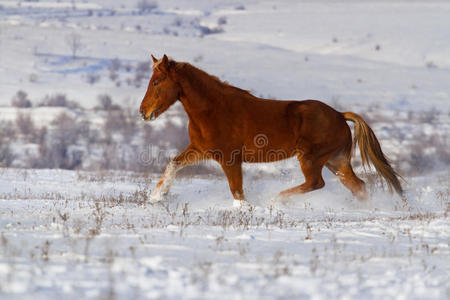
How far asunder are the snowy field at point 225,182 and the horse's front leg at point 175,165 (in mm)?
237

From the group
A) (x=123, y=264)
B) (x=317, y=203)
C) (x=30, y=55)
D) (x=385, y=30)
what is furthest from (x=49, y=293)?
(x=385, y=30)

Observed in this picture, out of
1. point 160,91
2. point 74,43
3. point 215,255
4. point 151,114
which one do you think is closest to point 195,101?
point 160,91

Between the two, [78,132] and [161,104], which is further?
[78,132]

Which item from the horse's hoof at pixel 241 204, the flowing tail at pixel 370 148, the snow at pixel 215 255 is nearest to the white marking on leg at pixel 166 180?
the snow at pixel 215 255

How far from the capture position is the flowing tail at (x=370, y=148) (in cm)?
954

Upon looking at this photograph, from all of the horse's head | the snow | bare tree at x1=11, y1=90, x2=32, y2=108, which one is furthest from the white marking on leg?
bare tree at x1=11, y1=90, x2=32, y2=108

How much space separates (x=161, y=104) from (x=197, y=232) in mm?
2903

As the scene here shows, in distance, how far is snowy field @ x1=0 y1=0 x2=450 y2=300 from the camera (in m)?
4.08

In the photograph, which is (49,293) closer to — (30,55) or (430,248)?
(430,248)

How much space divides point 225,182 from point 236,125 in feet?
17.0

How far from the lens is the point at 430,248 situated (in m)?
5.45

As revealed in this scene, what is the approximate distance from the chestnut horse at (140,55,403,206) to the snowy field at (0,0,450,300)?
67 cm

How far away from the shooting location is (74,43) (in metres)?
50.3

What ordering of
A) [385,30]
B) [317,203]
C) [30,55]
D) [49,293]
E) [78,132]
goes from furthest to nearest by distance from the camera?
[385,30]
[30,55]
[78,132]
[317,203]
[49,293]
